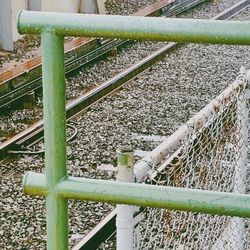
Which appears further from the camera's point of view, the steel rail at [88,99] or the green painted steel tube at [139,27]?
the steel rail at [88,99]

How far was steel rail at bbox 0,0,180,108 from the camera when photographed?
29.8 feet

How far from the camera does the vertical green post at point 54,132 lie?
1.47m

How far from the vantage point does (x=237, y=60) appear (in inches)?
481

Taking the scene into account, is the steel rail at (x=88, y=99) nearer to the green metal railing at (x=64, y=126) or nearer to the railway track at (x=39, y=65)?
the railway track at (x=39, y=65)

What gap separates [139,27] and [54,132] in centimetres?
27

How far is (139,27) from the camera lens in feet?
4.67

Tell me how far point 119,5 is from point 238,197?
14533 mm

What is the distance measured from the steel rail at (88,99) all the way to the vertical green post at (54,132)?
5801 mm

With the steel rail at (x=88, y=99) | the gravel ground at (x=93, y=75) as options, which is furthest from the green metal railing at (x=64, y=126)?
the gravel ground at (x=93, y=75)

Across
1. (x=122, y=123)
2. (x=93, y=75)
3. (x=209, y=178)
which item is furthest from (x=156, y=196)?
(x=93, y=75)

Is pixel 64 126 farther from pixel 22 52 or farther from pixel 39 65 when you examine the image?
pixel 22 52

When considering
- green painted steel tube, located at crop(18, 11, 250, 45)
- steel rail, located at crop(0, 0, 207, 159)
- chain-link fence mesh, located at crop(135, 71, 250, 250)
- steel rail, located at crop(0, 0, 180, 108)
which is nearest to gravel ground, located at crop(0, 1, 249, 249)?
steel rail, located at crop(0, 0, 207, 159)

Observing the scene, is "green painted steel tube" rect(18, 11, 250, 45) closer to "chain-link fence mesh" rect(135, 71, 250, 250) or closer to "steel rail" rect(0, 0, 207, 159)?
"chain-link fence mesh" rect(135, 71, 250, 250)

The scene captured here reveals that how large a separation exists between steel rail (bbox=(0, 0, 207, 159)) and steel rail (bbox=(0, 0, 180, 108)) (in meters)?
0.53
